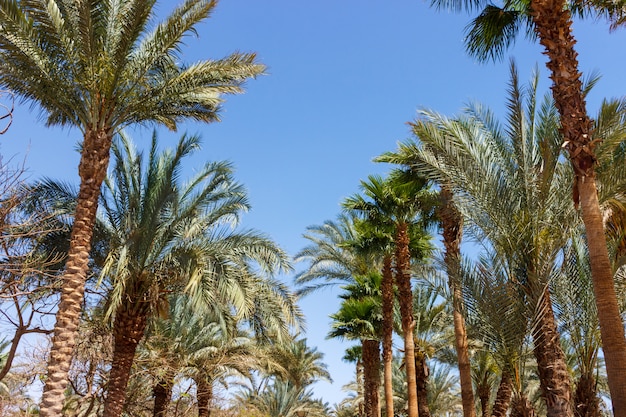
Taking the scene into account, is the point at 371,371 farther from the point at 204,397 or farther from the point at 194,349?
the point at 194,349

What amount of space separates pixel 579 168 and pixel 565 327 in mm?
4710

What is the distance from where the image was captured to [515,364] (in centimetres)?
995

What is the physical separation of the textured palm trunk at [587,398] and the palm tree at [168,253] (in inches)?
278

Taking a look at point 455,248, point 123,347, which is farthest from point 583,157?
point 123,347

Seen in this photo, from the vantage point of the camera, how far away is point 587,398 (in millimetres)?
10422

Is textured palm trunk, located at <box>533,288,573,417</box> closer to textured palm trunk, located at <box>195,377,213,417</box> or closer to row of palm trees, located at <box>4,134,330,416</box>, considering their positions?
row of palm trees, located at <box>4,134,330,416</box>

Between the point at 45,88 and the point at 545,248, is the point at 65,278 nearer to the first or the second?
the point at 45,88

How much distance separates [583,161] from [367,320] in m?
17.8

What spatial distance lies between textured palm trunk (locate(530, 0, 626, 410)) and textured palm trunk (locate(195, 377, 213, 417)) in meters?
16.2

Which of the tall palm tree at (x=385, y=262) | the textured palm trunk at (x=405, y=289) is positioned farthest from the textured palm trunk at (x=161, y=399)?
the textured palm trunk at (x=405, y=289)

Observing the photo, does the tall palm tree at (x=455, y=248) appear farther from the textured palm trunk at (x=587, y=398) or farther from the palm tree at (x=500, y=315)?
the textured palm trunk at (x=587, y=398)

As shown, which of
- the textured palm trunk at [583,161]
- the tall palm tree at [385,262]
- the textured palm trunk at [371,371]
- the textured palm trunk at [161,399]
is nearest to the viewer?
the textured palm trunk at [583,161]

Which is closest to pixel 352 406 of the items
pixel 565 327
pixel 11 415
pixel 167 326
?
pixel 167 326

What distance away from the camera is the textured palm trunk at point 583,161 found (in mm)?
6551
